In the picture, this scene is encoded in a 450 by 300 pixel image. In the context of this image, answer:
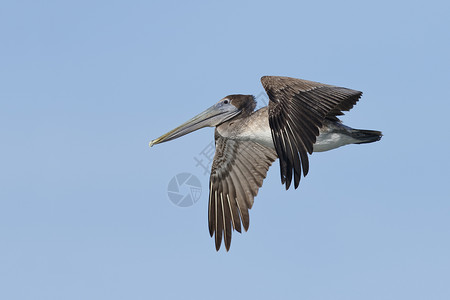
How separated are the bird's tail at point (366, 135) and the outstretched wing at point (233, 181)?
1.91m

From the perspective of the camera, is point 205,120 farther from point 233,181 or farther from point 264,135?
point 264,135

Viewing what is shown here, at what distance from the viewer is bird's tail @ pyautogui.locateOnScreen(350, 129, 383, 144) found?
1267cm

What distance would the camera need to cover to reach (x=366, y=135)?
12.8 m

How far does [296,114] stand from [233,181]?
12.1 ft

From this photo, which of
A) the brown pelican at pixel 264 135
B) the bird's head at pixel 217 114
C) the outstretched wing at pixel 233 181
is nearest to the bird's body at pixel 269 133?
the brown pelican at pixel 264 135

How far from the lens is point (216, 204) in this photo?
1427cm

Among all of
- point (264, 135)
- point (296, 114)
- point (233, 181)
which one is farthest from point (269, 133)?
point (233, 181)

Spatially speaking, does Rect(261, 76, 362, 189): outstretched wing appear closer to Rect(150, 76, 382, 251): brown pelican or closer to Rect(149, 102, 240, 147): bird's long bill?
Rect(150, 76, 382, 251): brown pelican

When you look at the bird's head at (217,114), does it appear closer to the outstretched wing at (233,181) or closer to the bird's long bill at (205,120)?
the bird's long bill at (205,120)

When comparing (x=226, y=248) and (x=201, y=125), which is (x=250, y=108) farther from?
(x=226, y=248)

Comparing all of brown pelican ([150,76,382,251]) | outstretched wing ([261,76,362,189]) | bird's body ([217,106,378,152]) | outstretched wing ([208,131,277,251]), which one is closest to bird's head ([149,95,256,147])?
brown pelican ([150,76,382,251])

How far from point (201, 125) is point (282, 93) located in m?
3.07

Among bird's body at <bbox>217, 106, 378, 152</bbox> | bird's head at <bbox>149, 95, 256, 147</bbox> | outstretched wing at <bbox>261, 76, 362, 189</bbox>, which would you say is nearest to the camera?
outstretched wing at <bbox>261, 76, 362, 189</bbox>

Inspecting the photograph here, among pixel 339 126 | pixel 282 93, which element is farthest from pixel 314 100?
pixel 339 126
